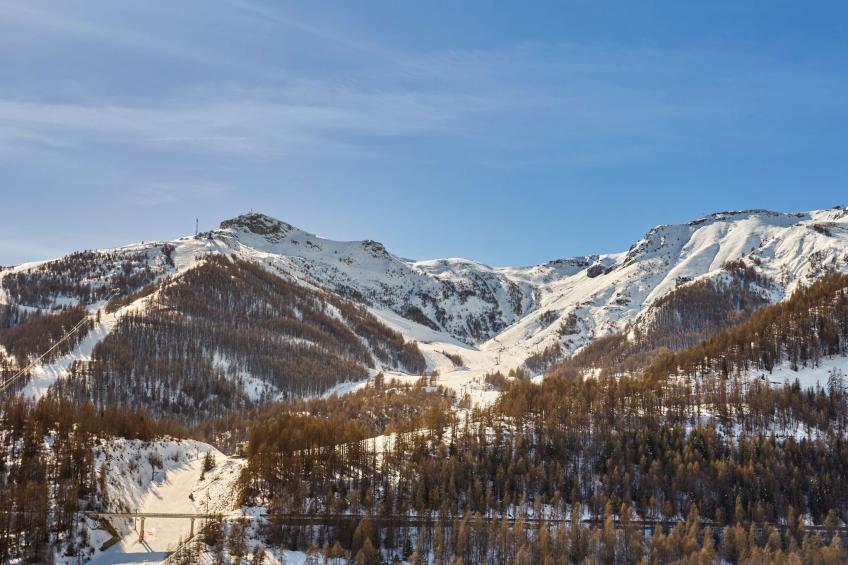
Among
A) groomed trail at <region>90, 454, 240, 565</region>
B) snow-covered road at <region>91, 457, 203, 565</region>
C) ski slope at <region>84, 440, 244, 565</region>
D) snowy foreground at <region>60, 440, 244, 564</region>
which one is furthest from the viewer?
ski slope at <region>84, 440, 244, 565</region>

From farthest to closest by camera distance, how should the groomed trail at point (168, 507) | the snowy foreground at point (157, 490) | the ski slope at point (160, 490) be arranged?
the ski slope at point (160, 490) < the snowy foreground at point (157, 490) < the groomed trail at point (168, 507)

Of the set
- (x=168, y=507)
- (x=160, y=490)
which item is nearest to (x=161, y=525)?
(x=168, y=507)

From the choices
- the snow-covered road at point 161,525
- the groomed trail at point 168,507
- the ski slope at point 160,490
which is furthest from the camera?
the ski slope at point 160,490

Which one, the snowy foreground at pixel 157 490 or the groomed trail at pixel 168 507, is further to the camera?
the snowy foreground at pixel 157 490

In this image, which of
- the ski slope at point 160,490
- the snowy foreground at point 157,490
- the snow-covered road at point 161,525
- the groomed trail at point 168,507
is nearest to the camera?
the snow-covered road at point 161,525

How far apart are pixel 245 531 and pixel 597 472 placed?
84.6 m

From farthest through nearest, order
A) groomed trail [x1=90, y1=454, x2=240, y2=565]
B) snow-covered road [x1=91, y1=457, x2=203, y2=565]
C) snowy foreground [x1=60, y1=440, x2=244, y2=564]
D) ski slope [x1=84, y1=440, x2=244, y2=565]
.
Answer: ski slope [x1=84, y1=440, x2=244, y2=565] → snowy foreground [x1=60, y1=440, x2=244, y2=564] → groomed trail [x1=90, y1=454, x2=240, y2=565] → snow-covered road [x1=91, y1=457, x2=203, y2=565]

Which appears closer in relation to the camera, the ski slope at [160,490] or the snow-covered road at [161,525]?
the snow-covered road at [161,525]

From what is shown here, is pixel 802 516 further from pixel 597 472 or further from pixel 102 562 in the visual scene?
pixel 102 562

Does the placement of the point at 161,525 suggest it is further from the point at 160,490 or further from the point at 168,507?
the point at 160,490

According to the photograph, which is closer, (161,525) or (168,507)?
(161,525)

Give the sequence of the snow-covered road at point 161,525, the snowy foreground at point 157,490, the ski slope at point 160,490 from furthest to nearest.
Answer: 1. the ski slope at point 160,490
2. the snowy foreground at point 157,490
3. the snow-covered road at point 161,525

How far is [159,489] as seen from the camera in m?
130

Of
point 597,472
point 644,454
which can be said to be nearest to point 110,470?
point 597,472
